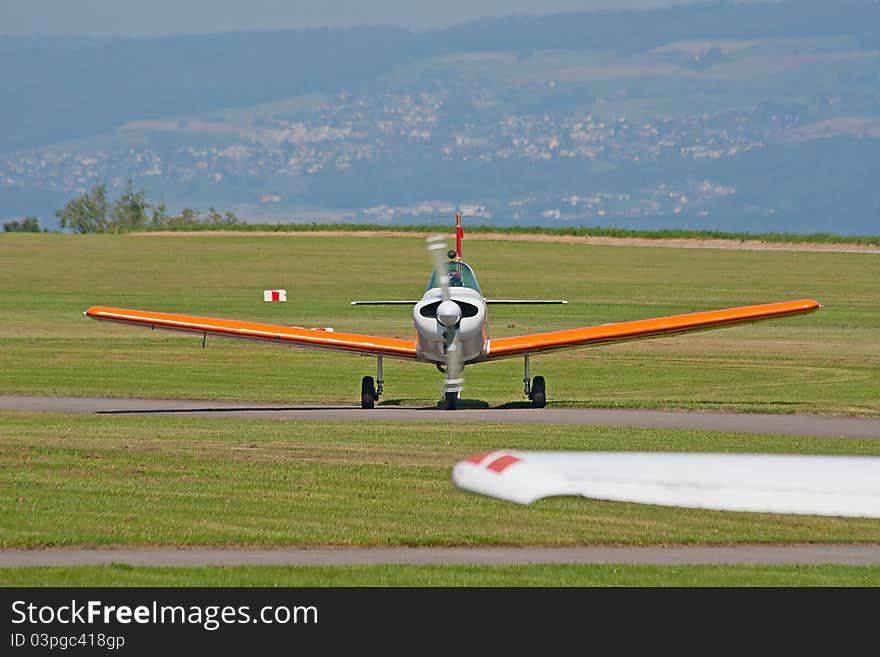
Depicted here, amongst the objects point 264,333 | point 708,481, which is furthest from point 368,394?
point 708,481

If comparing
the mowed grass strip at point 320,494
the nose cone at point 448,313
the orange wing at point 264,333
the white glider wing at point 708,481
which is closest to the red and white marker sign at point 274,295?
the orange wing at point 264,333

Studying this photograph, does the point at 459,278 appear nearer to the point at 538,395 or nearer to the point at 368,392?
the point at 538,395

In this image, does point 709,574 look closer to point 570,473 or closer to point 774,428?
point 570,473

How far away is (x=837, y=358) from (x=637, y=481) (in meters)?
30.5

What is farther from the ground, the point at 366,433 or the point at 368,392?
the point at 368,392

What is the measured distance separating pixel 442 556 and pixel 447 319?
33.7 ft

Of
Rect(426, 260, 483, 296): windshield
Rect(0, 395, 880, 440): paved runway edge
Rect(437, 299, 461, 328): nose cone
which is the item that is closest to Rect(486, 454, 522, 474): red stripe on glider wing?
Rect(0, 395, 880, 440): paved runway edge

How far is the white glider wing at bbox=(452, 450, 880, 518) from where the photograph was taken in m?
4.86

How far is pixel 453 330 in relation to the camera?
896 inches

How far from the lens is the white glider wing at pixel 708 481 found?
4855mm

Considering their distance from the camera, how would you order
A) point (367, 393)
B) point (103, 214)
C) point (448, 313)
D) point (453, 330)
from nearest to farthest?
point (448, 313) → point (453, 330) → point (367, 393) → point (103, 214)

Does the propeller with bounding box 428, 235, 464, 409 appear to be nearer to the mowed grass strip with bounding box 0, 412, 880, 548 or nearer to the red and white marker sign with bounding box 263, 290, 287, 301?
the mowed grass strip with bounding box 0, 412, 880, 548

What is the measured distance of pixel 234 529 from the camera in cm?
1323
